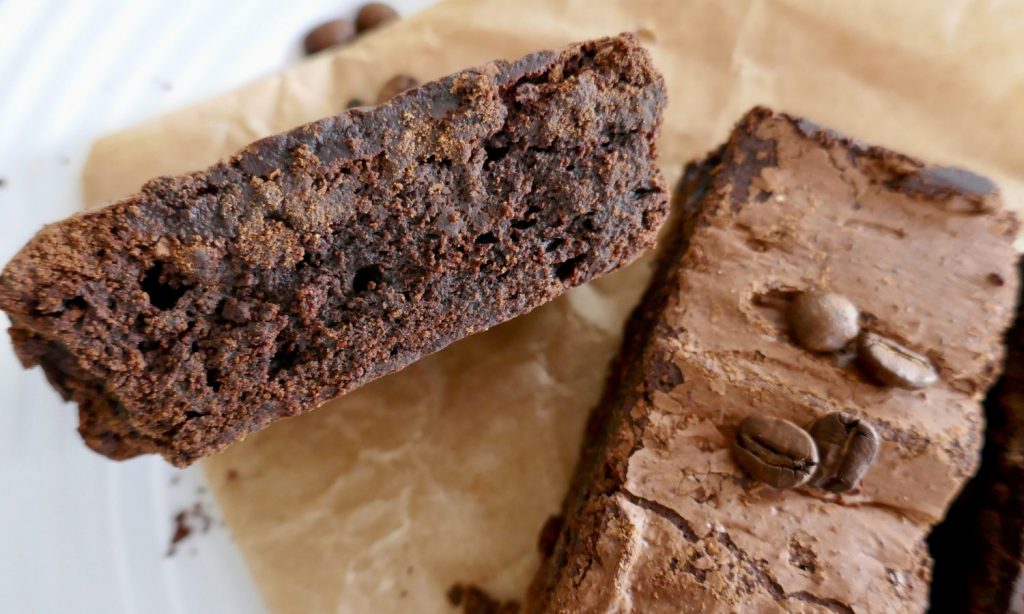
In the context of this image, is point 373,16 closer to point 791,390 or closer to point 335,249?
point 335,249

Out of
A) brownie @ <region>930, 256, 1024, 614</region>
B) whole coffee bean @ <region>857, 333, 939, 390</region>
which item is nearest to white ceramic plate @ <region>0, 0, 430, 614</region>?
whole coffee bean @ <region>857, 333, 939, 390</region>

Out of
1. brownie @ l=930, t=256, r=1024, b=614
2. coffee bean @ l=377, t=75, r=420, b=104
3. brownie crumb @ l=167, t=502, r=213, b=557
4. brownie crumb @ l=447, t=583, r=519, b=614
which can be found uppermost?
coffee bean @ l=377, t=75, r=420, b=104

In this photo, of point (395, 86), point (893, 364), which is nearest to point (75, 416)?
point (395, 86)

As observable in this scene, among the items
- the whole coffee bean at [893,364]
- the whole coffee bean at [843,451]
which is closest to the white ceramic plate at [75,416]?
the whole coffee bean at [843,451]

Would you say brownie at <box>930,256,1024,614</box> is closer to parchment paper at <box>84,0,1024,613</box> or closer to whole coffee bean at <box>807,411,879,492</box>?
whole coffee bean at <box>807,411,879,492</box>

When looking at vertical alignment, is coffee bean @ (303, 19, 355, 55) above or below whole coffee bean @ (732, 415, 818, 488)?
above

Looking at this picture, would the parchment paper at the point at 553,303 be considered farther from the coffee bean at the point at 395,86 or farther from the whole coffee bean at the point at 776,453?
the whole coffee bean at the point at 776,453

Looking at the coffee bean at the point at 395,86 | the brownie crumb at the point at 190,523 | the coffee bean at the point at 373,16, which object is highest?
the coffee bean at the point at 373,16
